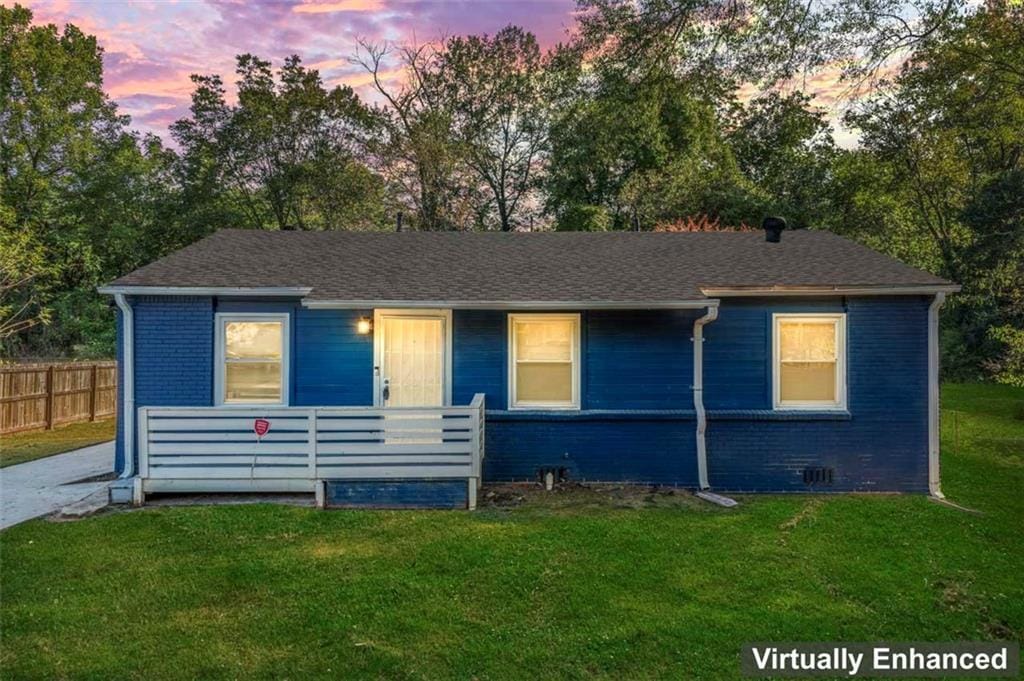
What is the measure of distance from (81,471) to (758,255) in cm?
1116

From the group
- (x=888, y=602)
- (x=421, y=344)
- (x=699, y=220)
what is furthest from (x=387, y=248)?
(x=699, y=220)

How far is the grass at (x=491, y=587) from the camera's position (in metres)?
3.70

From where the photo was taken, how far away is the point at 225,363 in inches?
309

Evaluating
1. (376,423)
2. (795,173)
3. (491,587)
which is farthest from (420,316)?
(795,173)

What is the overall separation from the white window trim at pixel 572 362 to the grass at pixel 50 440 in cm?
826

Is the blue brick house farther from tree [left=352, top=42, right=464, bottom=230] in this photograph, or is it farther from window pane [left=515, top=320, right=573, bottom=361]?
tree [left=352, top=42, right=464, bottom=230]

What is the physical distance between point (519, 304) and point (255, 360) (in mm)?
3838

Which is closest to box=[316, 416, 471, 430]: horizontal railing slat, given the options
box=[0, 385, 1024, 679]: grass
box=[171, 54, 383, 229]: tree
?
box=[0, 385, 1024, 679]: grass

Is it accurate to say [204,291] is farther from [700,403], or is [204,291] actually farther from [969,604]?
[969,604]

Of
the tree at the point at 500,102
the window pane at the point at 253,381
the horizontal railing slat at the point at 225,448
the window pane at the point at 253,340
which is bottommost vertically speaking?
the horizontal railing slat at the point at 225,448

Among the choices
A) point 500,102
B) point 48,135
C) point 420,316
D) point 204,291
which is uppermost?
point 500,102

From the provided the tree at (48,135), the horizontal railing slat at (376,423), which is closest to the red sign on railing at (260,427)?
the horizontal railing slat at (376,423)

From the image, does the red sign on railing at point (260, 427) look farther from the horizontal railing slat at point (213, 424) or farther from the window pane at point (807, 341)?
the window pane at point (807, 341)

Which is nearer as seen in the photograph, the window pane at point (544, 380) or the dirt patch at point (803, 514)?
the dirt patch at point (803, 514)
